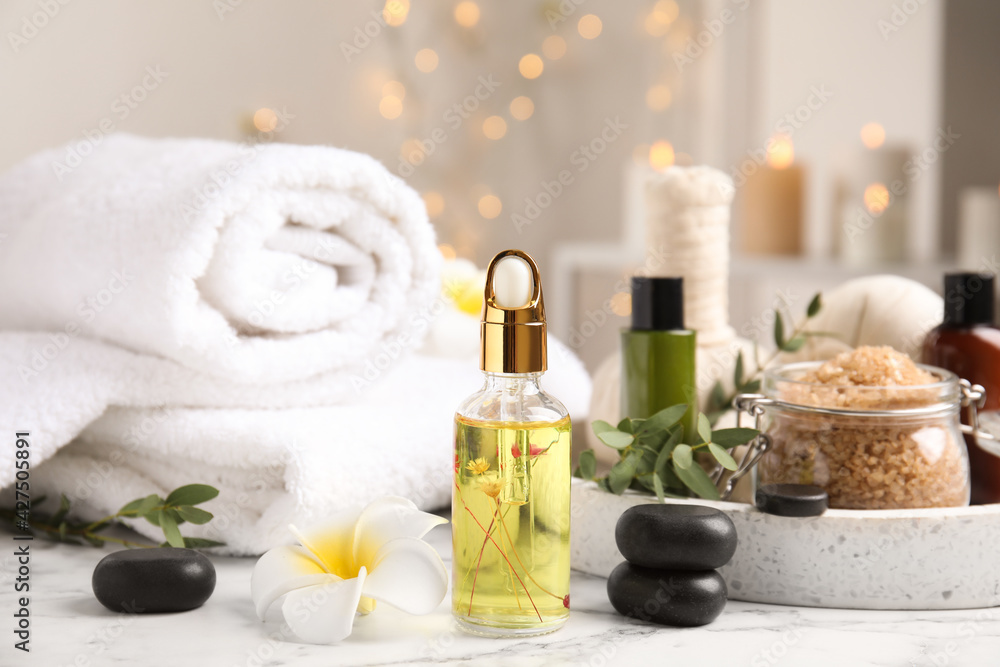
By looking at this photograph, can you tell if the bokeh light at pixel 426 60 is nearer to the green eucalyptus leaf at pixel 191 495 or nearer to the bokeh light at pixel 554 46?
the bokeh light at pixel 554 46

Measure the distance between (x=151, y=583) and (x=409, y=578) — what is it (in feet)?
0.42

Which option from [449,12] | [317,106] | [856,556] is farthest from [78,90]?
[856,556]

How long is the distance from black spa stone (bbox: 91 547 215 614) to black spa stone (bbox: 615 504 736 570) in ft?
0.70

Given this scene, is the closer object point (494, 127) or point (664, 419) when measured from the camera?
point (664, 419)

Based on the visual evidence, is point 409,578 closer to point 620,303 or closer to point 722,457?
point 722,457

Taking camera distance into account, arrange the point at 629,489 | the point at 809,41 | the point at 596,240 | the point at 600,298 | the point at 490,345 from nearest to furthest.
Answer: the point at 490,345
the point at 629,489
the point at 809,41
the point at 600,298
the point at 596,240

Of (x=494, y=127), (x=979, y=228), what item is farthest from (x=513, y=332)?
(x=494, y=127)

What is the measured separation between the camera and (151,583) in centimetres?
45

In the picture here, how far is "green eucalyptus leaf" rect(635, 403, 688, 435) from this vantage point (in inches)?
19.6

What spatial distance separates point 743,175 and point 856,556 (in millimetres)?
1496

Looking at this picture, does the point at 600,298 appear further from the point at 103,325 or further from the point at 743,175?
the point at 103,325

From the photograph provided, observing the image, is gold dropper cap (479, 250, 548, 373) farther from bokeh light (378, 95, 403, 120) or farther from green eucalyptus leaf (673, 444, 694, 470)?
bokeh light (378, 95, 403, 120)

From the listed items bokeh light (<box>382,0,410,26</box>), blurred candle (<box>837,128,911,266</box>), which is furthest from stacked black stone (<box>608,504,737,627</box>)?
bokeh light (<box>382,0,410,26</box>)

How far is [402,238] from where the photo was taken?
2.00ft
